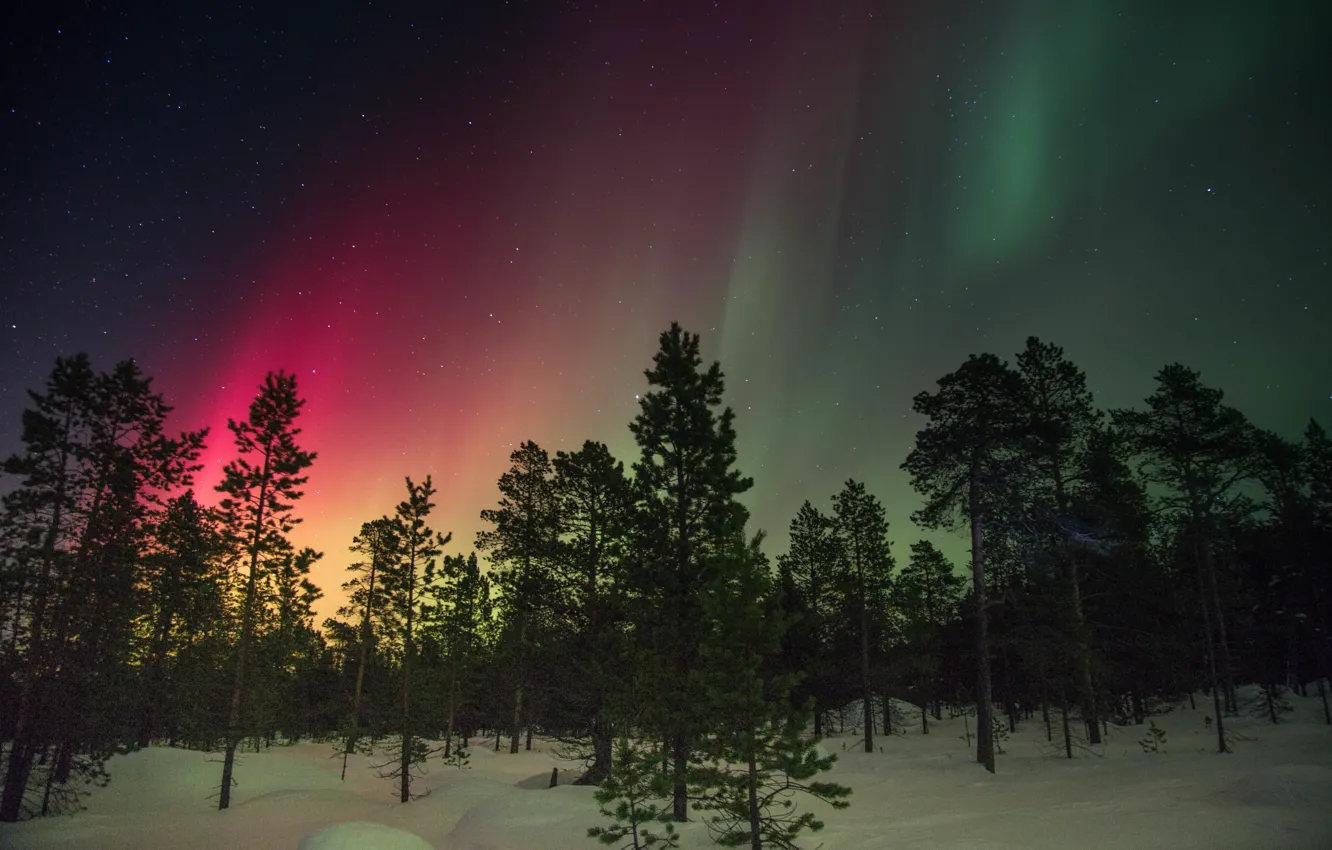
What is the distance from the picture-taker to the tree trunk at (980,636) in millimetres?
23938

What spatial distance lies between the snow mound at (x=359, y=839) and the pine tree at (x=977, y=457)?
812 inches

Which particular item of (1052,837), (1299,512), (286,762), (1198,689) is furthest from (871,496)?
(1198,689)

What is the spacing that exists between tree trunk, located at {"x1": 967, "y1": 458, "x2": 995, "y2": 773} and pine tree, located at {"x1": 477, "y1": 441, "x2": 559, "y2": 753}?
17.6 m

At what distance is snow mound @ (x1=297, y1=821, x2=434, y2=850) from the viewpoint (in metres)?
13.0

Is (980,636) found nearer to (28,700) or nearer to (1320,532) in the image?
(1320,532)

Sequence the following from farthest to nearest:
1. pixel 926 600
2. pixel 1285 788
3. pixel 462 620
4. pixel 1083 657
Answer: pixel 926 600 < pixel 462 620 < pixel 1083 657 < pixel 1285 788

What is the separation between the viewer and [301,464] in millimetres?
28203

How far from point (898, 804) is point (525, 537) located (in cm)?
1767

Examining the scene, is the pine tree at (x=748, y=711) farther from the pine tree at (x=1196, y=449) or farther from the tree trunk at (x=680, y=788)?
the pine tree at (x=1196, y=449)

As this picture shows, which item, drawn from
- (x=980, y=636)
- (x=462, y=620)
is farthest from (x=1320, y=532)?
(x=462, y=620)

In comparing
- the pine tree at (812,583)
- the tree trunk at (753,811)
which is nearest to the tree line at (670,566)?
the tree trunk at (753,811)

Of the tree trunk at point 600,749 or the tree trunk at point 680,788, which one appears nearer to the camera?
the tree trunk at point 680,788

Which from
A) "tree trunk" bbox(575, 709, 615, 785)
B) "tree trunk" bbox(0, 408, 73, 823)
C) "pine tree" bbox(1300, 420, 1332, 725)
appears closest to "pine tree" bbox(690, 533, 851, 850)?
"tree trunk" bbox(575, 709, 615, 785)

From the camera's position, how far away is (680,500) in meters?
21.4
